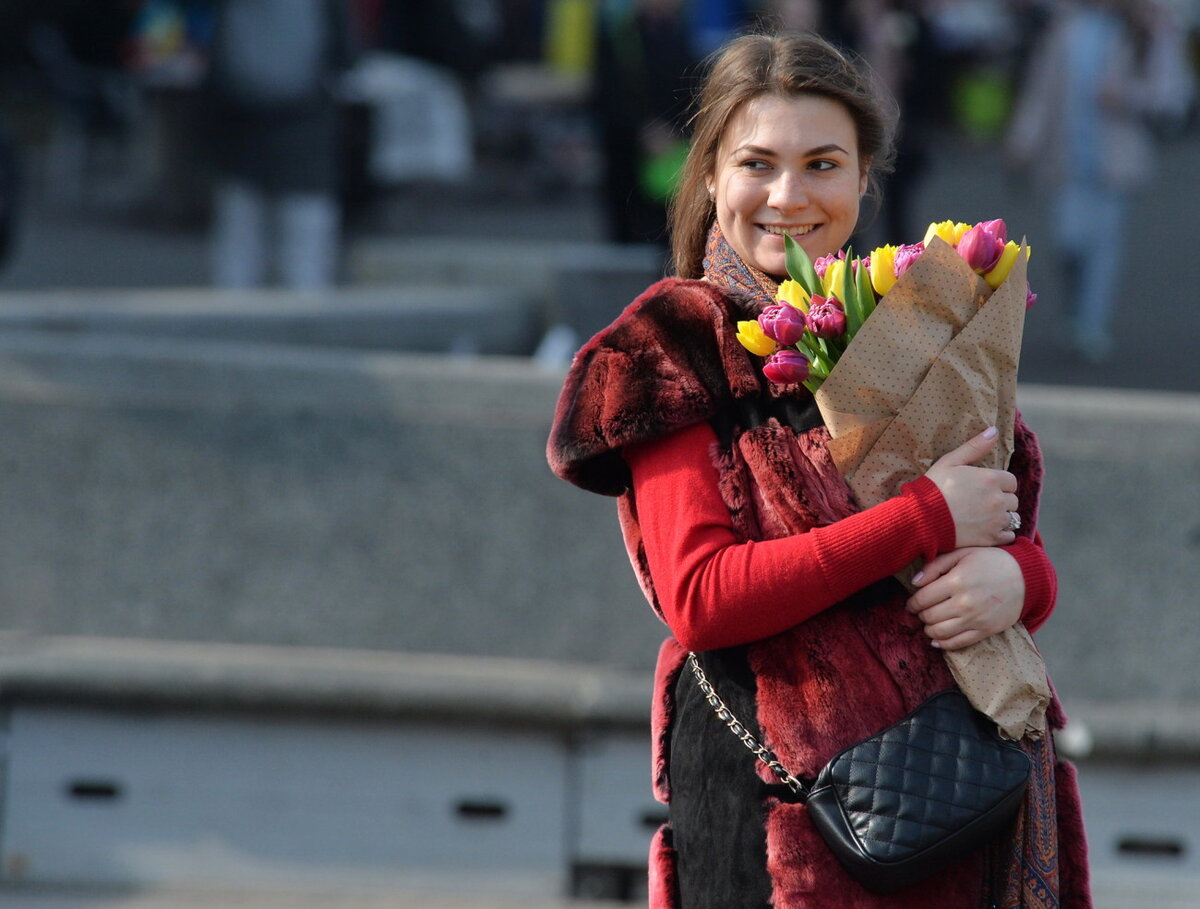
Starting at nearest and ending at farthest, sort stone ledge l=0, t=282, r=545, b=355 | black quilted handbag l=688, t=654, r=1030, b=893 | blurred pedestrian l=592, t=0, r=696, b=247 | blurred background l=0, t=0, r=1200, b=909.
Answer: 1. black quilted handbag l=688, t=654, r=1030, b=893
2. blurred background l=0, t=0, r=1200, b=909
3. stone ledge l=0, t=282, r=545, b=355
4. blurred pedestrian l=592, t=0, r=696, b=247

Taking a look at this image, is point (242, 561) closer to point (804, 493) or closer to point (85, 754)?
point (85, 754)

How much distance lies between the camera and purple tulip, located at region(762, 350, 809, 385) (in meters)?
2.21

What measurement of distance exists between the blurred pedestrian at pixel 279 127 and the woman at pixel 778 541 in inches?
254

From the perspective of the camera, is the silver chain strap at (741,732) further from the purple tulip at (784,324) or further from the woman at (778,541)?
the purple tulip at (784,324)

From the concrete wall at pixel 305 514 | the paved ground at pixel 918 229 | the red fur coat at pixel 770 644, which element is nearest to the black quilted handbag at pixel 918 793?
the red fur coat at pixel 770 644

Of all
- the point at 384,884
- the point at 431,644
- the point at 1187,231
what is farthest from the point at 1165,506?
the point at 1187,231

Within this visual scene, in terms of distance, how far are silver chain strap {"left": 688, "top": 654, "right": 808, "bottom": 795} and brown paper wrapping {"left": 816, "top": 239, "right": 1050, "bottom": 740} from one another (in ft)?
0.83

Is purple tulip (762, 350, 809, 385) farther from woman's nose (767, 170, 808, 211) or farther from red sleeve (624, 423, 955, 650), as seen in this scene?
woman's nose (767, 170, 808, 211)

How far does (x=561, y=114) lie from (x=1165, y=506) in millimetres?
14265

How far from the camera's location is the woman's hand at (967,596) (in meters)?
2.22

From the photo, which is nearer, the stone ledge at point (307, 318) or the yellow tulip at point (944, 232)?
the yellow tulip at point (944, 232)

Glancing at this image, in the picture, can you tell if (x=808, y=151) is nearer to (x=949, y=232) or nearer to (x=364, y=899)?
(x=949, y=232)

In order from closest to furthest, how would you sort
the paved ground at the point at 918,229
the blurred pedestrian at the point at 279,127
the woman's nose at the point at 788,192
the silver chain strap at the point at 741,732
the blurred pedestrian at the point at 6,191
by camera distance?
the silver chain strap at the point at 741,732 < the woman's nose at the point at 788,192 < the blurred pedestrian at the point at 6,191 < the blurred pedestrian at the point at 279,127 < the paved ground at the point at 918,229

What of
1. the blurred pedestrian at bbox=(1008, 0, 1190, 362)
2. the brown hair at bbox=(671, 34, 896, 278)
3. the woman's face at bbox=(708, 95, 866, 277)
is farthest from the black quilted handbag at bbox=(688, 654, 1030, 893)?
the blurred pedestrian at bbox=(1008, 0, 1190, 362)
